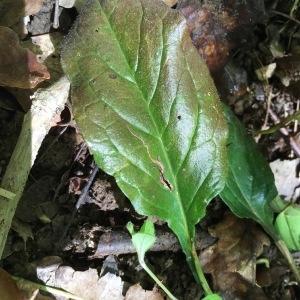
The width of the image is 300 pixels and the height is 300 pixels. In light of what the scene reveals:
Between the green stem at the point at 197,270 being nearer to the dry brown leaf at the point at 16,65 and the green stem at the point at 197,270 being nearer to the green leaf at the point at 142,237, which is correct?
the green leaf at the point at 142,237

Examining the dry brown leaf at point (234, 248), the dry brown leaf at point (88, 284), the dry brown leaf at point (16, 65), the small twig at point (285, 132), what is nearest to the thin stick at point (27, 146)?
the dry brown leaf at point (16, 65)

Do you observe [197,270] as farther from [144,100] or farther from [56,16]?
[56,16]

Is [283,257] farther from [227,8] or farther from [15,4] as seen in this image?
[15,4]

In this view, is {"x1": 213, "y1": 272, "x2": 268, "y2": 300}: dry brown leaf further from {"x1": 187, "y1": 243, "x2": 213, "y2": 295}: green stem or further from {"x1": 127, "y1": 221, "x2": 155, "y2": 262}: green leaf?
{"x1": 127, "y1": 221, "x2": 155, "y2": 262}: green leaf

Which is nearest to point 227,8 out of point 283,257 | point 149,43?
point 149,43

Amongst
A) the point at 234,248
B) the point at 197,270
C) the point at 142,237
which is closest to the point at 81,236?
the point at 142,237
